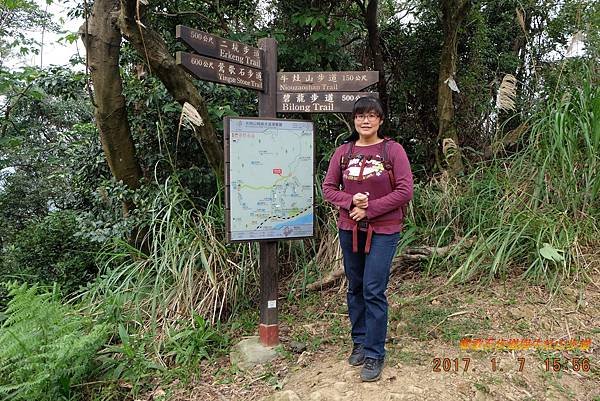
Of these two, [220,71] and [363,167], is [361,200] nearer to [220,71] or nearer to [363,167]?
[363,167]

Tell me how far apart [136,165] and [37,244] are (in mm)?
2073

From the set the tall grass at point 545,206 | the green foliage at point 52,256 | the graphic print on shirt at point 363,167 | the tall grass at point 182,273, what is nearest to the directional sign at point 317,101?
the graphic print on shirt at point 363,167

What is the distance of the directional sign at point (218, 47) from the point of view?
2.96 meters

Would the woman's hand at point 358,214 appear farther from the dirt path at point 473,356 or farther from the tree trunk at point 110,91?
the tree trunk at point 110,91

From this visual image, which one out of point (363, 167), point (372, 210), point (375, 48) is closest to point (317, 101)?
point (363, 167)

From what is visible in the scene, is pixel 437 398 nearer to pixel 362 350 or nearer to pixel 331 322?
pixel 362 350

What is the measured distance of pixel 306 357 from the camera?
3305mm

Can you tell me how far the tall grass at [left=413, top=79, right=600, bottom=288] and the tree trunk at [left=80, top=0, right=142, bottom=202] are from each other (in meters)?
3.19

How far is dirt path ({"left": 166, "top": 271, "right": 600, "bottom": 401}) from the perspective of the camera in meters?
2.67

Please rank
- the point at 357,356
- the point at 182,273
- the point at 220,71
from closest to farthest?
the point at 357,356 < the point at 220,71 < the point at 182,273

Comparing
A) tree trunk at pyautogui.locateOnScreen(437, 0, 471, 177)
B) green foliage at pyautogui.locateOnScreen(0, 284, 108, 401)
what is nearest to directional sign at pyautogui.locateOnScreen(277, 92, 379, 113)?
green foliage at pyautogui.locateOnScreen(0, 284, 108, 401)

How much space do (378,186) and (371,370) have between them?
106cm

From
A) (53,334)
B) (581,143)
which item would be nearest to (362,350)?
(53,334)

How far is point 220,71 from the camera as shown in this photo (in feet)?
10.3
